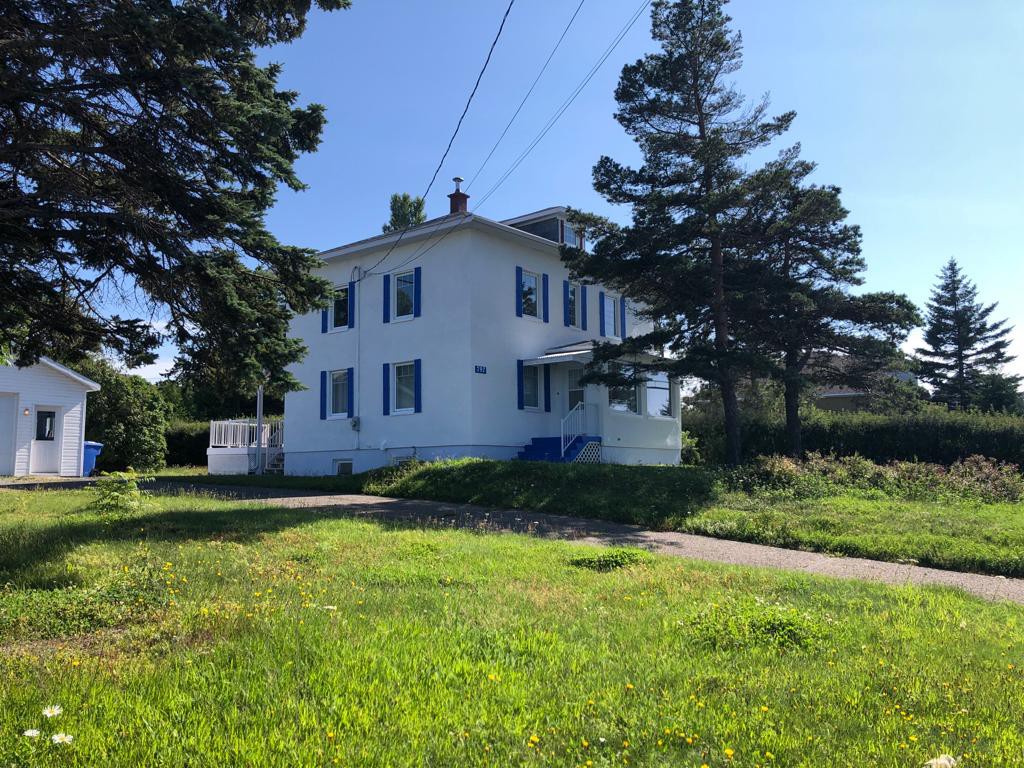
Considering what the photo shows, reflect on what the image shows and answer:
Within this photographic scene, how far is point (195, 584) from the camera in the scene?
6121 mm

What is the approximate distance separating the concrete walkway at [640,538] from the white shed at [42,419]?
13.9 m

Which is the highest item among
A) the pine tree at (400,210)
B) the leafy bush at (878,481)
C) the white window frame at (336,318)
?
the pine tree at (400,210)

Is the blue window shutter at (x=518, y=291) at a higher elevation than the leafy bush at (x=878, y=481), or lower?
higher

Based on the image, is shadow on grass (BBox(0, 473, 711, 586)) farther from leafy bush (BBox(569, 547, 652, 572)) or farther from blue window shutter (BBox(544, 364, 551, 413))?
blue window shutter (BBox(544, 364, 551, 413))

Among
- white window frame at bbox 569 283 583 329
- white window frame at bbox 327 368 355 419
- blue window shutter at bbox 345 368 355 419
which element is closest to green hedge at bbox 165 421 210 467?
white window frame at bbox 327 368 355 419

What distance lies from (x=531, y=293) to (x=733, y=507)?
10888 millimetres

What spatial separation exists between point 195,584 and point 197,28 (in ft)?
16.9

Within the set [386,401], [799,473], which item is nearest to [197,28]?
[799,473]

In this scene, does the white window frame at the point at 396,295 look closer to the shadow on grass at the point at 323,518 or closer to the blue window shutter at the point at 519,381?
the blue window shutter at the point at 519,381

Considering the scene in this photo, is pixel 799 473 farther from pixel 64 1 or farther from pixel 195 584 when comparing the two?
pixel 64 1

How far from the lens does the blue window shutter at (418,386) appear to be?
67.9 feet

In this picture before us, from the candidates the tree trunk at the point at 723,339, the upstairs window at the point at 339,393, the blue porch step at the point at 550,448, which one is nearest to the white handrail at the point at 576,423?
the blue porch step at the point at 550,448

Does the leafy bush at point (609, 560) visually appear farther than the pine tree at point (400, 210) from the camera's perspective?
No

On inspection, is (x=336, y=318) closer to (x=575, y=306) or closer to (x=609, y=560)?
(x=575, y=306)
